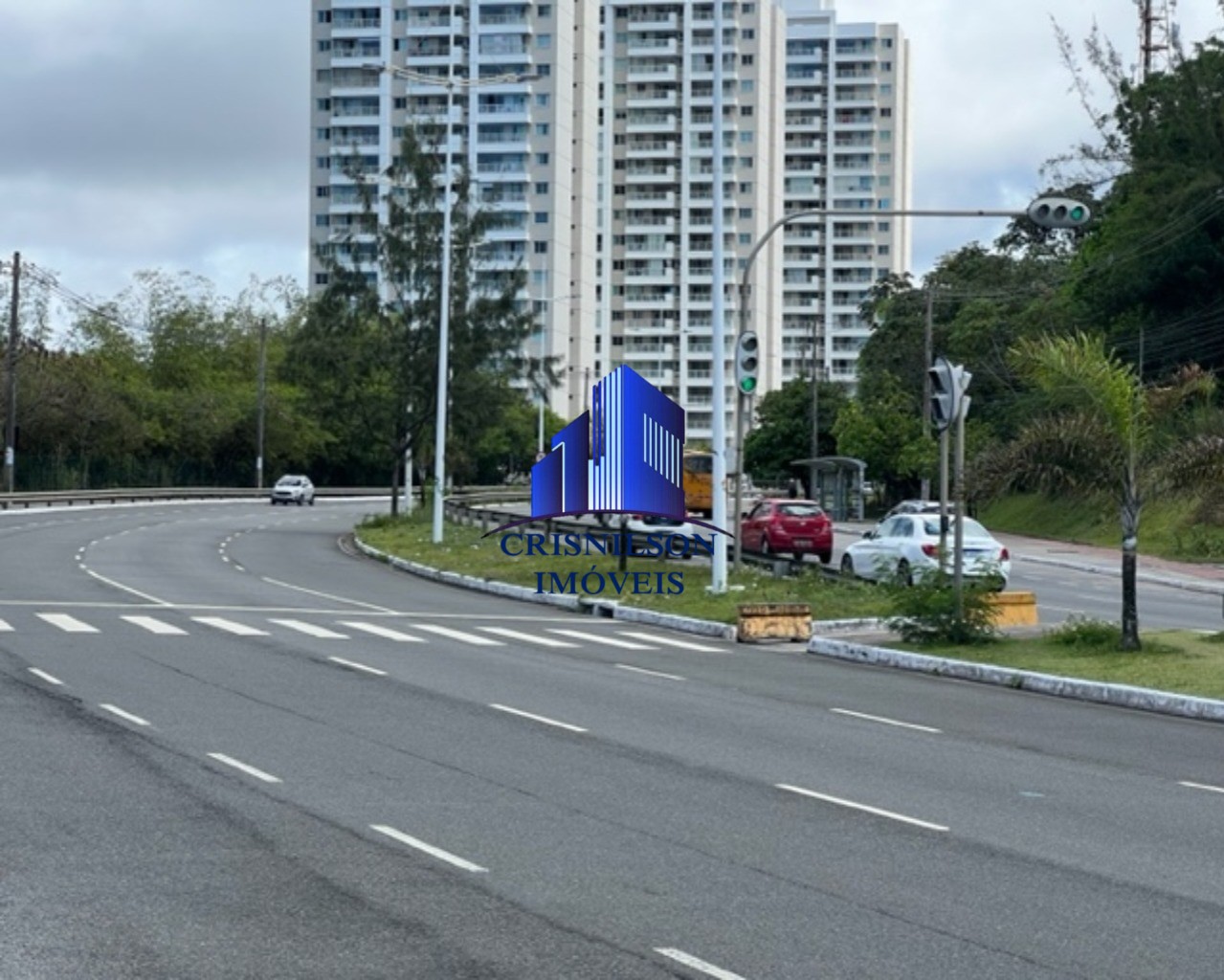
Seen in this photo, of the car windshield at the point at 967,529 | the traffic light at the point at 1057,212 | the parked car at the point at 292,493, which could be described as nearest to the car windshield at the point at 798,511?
the car windshield at the point at 967,529

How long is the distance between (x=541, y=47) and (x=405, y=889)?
128m

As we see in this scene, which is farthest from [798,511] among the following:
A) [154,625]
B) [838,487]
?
[838,487]

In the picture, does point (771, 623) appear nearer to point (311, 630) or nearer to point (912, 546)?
point (311, 630)

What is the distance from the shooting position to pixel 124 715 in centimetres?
1630

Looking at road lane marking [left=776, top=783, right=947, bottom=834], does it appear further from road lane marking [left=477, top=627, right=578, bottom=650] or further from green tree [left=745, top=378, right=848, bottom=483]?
green tree [left=745, top=378, right=848, bottom=483]

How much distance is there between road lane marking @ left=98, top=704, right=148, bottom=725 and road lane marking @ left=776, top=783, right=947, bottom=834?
5.86 meters

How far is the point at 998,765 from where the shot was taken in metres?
14.5

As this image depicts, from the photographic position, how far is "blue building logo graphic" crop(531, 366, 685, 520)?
40.2m

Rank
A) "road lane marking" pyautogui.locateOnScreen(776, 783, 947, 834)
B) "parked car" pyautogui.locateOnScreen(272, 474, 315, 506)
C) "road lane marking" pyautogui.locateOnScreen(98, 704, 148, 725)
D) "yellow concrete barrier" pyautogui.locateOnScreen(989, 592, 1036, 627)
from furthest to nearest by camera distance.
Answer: "parked car" pyautogui.locateOnScreen(272, 474, 315, 506)
"yellow concrete barrier" pyautogui.locateOnScreen(989, 592, 1036, 627)
"road lane marking" pyautogui.locateOnScreen(98, 704, 148, 725)
"road lane marking" pyautogui.locateOnScreen(776, 783, 947, 834)

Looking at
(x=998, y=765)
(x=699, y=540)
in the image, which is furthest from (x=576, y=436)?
(x=998, y=765)

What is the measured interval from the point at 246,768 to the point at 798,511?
33.3 meters

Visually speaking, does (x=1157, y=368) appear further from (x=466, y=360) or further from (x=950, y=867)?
(x=950, y=867)

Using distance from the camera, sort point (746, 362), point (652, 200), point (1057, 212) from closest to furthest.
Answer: point (1057, 212)
point (746, 362)
point (652, 200)

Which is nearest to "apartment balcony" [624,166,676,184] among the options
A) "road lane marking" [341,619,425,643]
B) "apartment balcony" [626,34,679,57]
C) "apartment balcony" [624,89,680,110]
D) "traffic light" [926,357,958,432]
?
"apartment balcony" [624,89,680,110]
